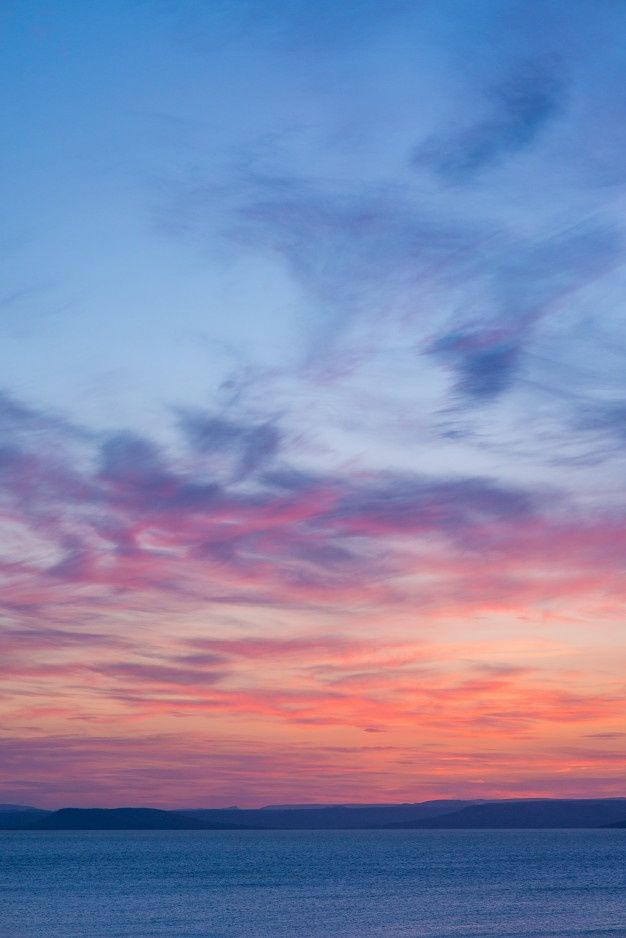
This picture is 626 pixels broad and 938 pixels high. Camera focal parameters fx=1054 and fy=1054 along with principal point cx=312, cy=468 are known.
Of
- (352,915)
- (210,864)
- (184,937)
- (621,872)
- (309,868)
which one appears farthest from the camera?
(210,864)

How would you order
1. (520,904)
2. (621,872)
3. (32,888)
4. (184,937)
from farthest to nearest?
(621,872), (32,888), (520,904), (184,937)

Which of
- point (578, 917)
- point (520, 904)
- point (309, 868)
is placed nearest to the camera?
point (578, 917)

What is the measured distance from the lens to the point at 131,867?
182 m

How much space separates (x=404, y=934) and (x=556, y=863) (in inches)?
4726

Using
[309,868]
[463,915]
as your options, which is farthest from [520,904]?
[309,868]

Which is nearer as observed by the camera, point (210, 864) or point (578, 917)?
point (578, 917)

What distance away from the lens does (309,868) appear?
173125 millimetres

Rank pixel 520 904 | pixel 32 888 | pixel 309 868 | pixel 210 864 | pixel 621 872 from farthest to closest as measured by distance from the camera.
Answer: pixel 210 864 → pixel 309 868 → pixel 621 872 → pixel 32 888 → pixel 520 904

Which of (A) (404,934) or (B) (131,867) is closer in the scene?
(A) (404,934)

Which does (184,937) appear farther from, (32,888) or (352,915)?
(32,888)

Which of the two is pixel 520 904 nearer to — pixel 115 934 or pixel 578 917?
pixel 578 917

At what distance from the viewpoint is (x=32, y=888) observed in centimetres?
12575

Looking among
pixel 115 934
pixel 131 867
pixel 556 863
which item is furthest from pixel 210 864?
pixel 115 934

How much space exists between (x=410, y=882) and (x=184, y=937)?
6420 centimetres
